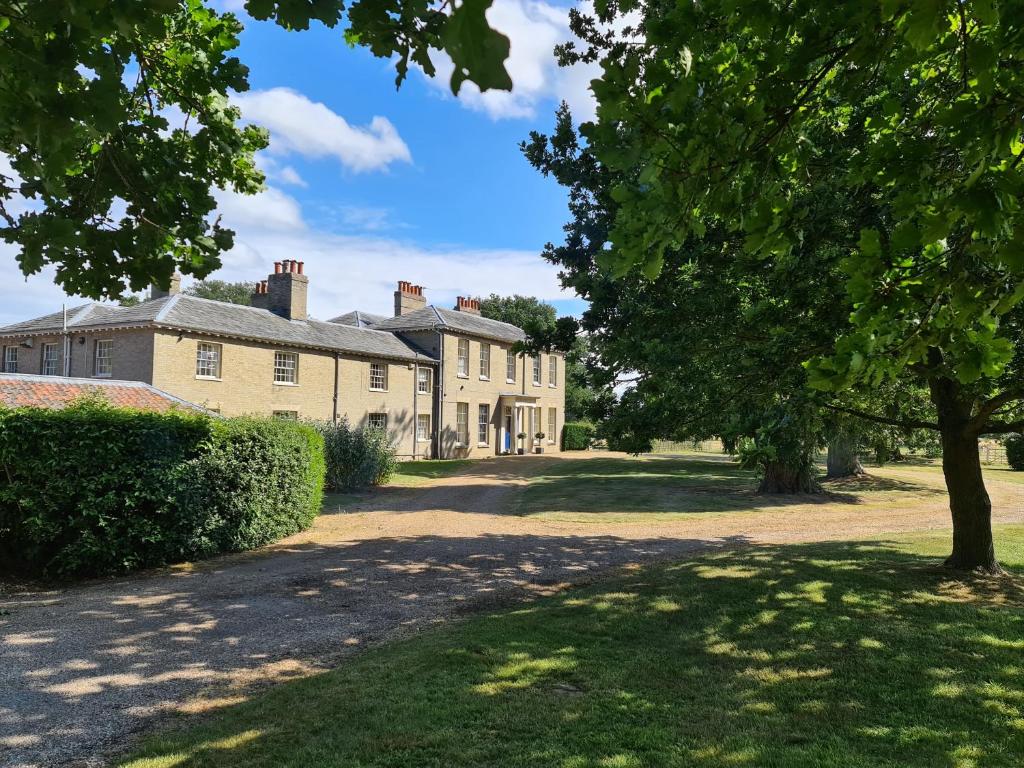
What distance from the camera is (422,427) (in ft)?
122

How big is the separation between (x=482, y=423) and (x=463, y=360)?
13.7ft

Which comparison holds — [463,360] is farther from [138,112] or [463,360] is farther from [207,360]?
[138,112]

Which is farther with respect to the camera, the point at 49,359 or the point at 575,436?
the point at 575,436

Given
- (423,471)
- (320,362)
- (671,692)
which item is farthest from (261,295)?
(671,692)

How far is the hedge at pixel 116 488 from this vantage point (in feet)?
30.5

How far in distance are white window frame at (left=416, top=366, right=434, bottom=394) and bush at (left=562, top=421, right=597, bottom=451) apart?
14007 mm

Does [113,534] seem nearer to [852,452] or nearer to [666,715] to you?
[666,715]

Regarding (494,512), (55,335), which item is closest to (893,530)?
(494,512)

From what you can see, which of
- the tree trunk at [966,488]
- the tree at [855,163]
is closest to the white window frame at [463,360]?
the tree trunk at [966,488]

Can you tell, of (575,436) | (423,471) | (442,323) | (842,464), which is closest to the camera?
(842,464)

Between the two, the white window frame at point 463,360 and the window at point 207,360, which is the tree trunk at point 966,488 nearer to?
the window at point 207,360

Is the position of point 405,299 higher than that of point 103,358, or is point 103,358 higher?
point 405,299

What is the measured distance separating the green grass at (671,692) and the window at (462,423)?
1186 inches

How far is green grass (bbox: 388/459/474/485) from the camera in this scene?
25.7 metres
